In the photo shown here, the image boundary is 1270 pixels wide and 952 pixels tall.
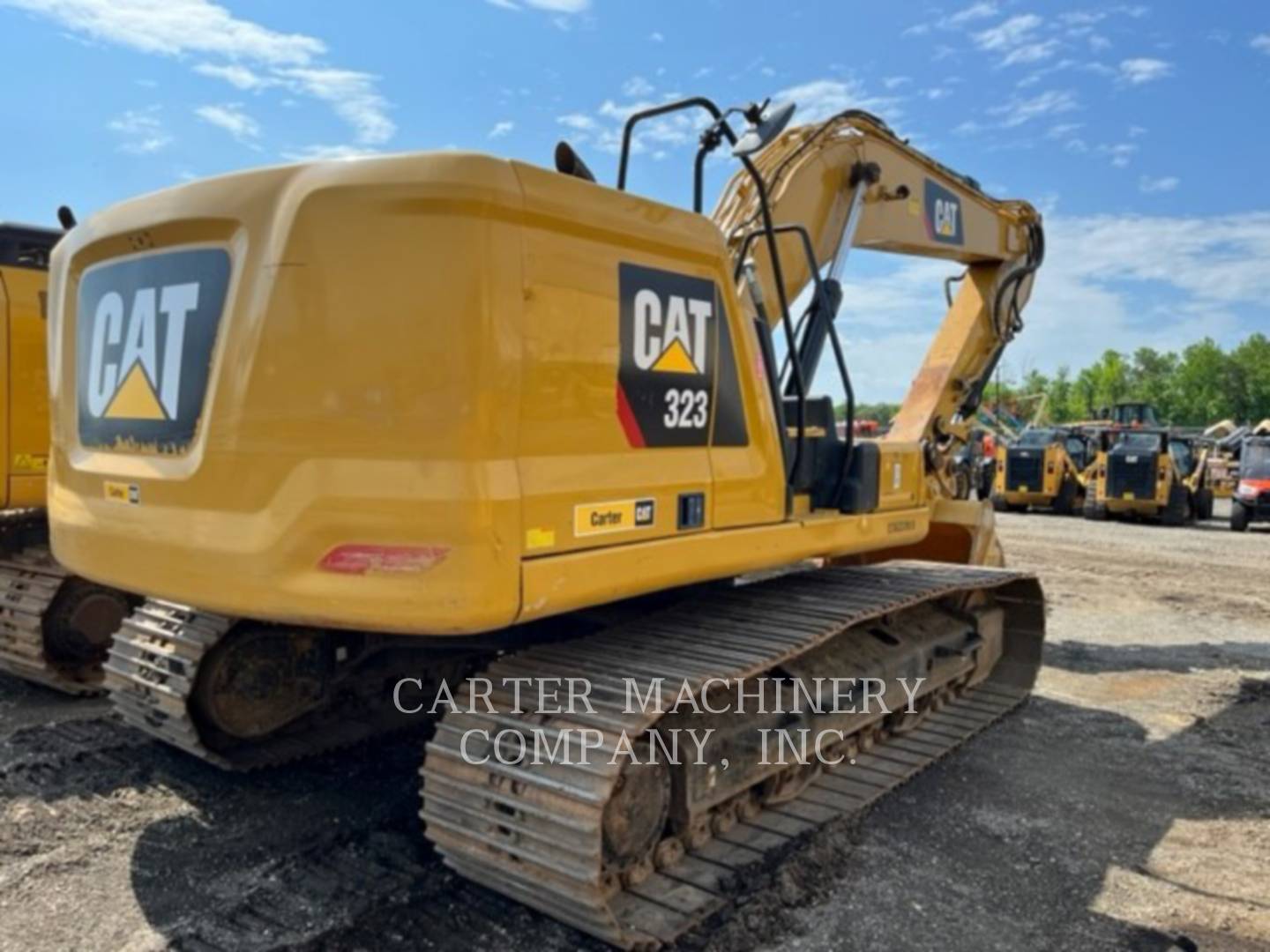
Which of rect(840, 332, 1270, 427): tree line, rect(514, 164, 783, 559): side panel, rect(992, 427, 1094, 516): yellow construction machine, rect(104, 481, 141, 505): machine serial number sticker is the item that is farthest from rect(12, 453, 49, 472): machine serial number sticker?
rect(840, 332, 1270, 427): tree line

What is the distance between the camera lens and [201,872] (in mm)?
3695

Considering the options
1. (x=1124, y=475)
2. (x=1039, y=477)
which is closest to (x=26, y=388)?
(x=1124, y=475)

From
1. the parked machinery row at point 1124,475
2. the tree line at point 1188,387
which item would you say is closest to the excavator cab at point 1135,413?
the parked machinery row at point 1124,475

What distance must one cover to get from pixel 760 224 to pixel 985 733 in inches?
115

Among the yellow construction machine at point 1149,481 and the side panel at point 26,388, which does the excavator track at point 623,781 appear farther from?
the yellow construction machine at point 1149,481

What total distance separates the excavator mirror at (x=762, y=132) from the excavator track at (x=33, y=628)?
458 cm

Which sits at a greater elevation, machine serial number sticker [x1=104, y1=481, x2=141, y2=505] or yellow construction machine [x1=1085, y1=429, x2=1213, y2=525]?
machine serial number sticker [x1=104, y1=481, x2=141, y2=505]

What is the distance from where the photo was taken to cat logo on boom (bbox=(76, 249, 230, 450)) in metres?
3.14

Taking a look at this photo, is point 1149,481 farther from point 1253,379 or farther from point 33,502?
point 1253,379

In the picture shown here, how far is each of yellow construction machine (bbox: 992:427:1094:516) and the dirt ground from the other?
15.8 metres

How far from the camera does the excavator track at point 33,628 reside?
5898mm

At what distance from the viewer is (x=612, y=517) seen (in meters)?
3.16

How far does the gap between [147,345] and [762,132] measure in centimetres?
238

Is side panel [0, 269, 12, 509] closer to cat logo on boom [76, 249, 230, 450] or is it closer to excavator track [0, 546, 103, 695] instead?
excavator track [0, 546, 103, 695]
